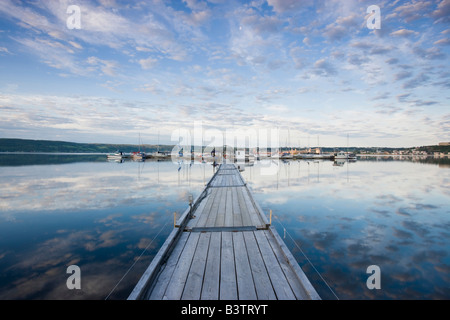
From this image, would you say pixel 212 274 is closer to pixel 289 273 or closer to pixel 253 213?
pixel 289 273

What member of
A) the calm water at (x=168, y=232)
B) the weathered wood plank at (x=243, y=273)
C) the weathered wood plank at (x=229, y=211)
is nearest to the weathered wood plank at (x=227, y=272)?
the weathered wood plank at (x=243, y=273)

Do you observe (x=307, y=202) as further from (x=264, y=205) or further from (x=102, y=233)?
(x=102, y=233)

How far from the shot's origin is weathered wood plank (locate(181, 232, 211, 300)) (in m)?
4.68

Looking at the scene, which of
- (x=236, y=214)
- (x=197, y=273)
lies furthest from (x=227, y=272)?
(x=236, y=214)

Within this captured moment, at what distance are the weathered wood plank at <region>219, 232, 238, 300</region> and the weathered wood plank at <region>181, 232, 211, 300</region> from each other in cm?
48

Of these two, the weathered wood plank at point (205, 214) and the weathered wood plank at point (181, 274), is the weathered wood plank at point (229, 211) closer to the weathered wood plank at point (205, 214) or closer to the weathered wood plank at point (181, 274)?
the weathered wood plank at point (205, 214)

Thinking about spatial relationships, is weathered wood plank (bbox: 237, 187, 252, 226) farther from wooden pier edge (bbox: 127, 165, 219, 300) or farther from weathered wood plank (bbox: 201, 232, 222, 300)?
wooden pier edge (bbox: 127, 165, 219, 300)

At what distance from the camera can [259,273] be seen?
18.1 ft

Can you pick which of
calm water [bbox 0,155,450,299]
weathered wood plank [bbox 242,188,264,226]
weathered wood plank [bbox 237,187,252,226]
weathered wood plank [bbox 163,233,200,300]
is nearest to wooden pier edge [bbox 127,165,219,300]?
weathered wood plank [bbox 163,233,200,300]

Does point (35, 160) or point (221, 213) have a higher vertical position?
point (35, 160)

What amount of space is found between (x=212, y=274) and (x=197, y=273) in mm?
375

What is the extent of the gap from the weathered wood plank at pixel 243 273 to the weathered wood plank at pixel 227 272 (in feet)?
0.34
